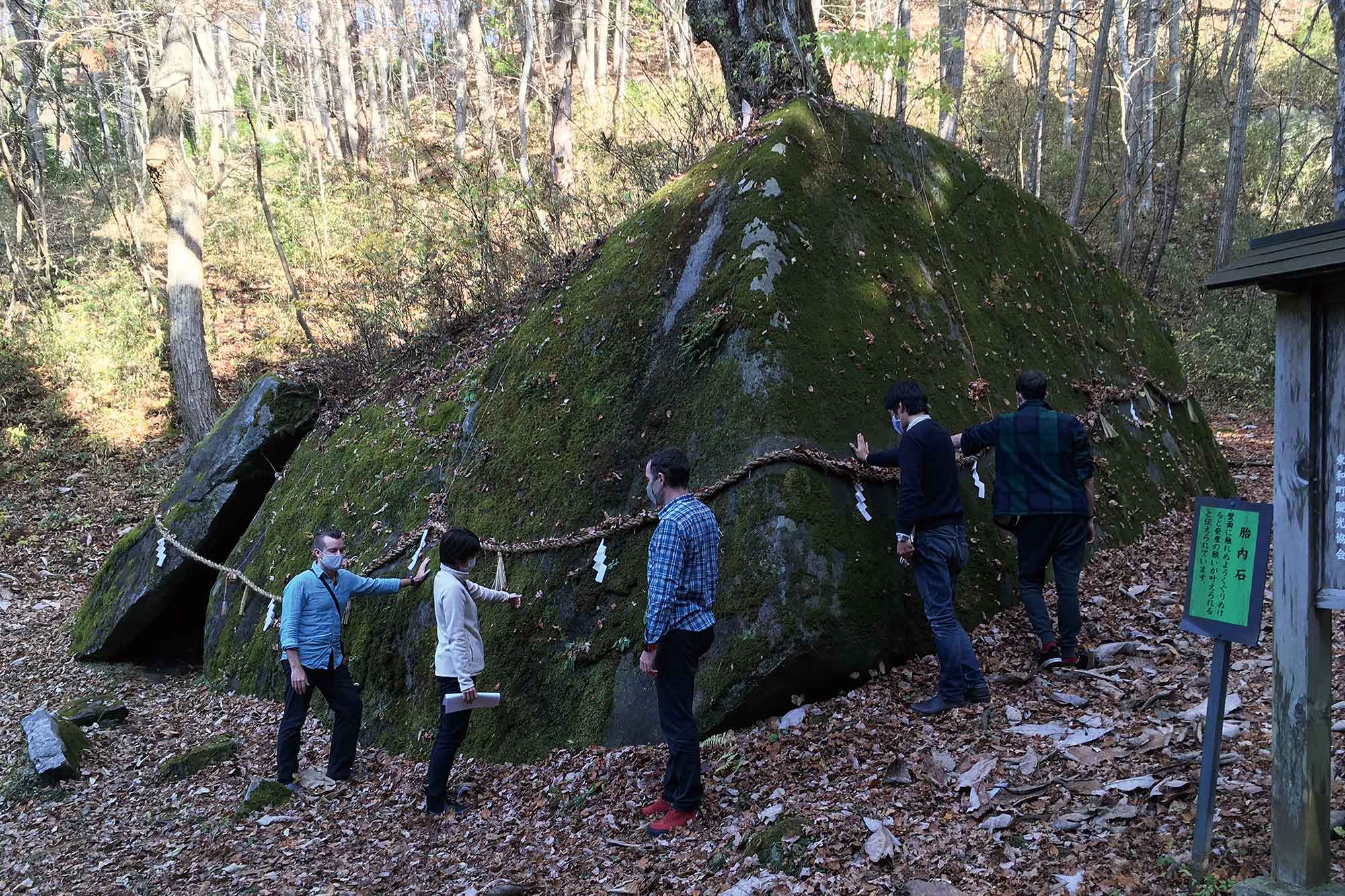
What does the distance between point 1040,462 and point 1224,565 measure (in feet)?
7.45

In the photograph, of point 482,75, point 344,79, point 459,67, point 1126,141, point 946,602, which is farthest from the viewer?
point 459,67

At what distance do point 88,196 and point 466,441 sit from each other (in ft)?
68.0

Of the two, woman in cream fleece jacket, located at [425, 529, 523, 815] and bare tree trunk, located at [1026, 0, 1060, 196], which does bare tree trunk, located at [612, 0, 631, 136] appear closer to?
bare tree trunk, located at [1026, 0, 1060, 196]

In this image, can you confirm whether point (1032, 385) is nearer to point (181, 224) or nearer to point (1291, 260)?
point (1291, 260)

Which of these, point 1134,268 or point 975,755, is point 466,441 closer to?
point 975,755

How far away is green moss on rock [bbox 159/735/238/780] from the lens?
278 inches

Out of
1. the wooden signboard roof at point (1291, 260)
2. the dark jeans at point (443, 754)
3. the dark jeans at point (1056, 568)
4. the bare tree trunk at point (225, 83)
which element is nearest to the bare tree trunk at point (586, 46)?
the bare tree trunk at point (225, 83)

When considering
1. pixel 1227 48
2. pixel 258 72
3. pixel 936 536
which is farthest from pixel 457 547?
pixel 258 72

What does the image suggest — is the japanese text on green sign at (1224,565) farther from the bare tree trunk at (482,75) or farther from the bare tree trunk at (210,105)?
the bare tree trunk at (210,105)

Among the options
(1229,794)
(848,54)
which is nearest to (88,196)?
(848,54)

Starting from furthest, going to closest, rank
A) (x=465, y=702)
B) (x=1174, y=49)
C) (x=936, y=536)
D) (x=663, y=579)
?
(x=1174, y=49)
(x=465, y=702)
(x=936, y=536)
(x=663, y=579)

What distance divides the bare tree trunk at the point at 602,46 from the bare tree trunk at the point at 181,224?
40.8ft

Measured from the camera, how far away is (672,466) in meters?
4.78

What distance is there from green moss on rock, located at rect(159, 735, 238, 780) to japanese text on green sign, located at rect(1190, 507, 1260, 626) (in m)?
7.32
